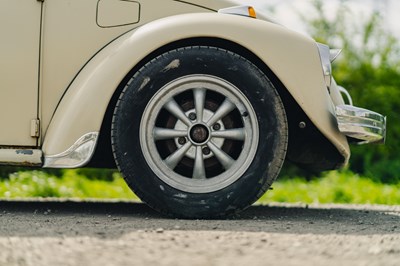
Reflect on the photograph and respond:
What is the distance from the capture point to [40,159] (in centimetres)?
383

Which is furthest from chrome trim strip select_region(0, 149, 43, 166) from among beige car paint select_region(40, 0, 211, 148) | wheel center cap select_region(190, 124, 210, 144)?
wheel center cap select_region(190, 124, 210, 144)

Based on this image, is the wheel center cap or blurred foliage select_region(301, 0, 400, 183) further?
blurred foliage select_region(301, 0, 400, 183)

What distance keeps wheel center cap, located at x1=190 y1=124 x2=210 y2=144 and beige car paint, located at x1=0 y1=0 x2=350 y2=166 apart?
0.49 metres

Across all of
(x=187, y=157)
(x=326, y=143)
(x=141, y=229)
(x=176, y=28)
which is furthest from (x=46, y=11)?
(x=326, y=143)

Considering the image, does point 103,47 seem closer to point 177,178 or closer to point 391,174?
point 177,178

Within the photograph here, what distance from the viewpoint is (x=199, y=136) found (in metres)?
3.76

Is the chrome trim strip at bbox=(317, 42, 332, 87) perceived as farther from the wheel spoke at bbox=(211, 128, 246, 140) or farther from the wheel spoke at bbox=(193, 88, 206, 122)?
the wheel spoke at bbox=(193, 88, 206, 122)

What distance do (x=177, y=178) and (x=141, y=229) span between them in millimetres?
540

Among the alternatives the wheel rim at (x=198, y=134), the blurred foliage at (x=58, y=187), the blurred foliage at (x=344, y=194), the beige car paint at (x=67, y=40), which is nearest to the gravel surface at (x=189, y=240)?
the wheel rim at (x=198, y=134)

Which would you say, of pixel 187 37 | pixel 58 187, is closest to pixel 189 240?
pixel 187 37

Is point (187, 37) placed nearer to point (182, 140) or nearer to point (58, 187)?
point (182, 140)

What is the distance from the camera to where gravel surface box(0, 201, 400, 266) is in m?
2.63

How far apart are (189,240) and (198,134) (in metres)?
0.91

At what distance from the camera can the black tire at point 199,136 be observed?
371 centimetres
